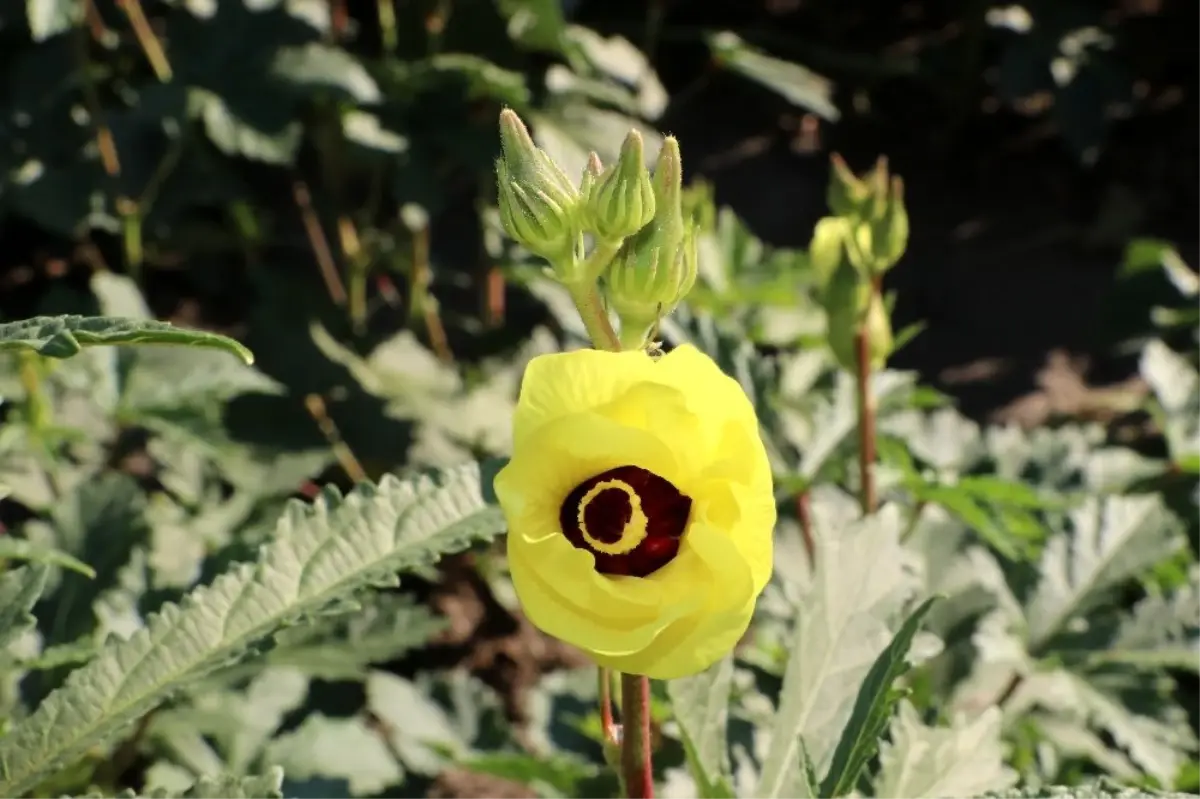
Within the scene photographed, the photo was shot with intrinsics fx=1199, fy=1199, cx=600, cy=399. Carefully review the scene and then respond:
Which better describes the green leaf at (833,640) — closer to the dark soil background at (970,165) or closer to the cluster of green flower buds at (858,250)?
the cluster of green flower buds at (858,250)

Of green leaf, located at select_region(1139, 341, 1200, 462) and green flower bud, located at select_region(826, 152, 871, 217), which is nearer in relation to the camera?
green flower bud, located at select_region(826, 152, 871, 217)

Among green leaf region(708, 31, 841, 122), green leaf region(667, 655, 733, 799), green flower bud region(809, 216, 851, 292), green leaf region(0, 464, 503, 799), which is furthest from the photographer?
green leaf region(708, 31, 841, 122)

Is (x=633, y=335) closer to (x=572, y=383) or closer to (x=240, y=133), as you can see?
(x=572, y=383)

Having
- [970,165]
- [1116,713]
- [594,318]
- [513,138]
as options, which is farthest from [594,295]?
[970,165]

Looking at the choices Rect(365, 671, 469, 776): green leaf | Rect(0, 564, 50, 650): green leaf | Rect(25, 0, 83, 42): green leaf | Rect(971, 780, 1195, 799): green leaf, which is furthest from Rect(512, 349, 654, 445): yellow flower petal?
Rect(25, 0, 83, 42): green leaf

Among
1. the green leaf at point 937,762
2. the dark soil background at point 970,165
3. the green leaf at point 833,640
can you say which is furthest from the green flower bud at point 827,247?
the dark soil background at point 970,165

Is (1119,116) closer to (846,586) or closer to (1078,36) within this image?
(1078,36)

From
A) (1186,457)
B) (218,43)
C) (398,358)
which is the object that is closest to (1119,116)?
(1186,457)

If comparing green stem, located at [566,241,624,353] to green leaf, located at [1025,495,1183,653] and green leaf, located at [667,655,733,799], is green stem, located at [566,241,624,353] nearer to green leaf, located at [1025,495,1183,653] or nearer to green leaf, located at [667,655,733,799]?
green leaf, located at [667,655,733,799]
